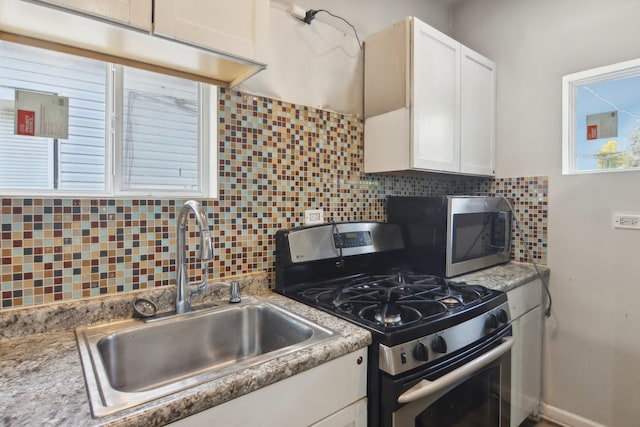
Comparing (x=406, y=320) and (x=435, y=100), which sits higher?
(x=435, y=100)

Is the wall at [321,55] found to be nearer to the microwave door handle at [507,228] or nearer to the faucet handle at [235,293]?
the faucet handle at [235,293]

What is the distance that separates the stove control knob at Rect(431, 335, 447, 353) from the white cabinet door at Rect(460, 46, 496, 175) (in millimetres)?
1146

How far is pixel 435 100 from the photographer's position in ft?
5.75

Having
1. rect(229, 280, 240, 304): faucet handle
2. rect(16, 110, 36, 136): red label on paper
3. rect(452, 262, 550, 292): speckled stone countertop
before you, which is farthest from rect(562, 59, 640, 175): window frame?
rect(16, 110, 36, 136): red label on paper

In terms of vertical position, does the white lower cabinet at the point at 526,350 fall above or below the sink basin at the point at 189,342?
below

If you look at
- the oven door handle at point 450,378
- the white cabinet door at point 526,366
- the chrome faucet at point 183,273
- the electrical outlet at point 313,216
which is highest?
the electrical outlet at point 313,216

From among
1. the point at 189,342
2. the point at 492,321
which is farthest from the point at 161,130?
the point at 492,321

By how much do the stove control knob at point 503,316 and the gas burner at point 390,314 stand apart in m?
0.42

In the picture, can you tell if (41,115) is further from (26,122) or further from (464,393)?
(464,393)

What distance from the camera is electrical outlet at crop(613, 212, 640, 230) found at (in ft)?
5.49

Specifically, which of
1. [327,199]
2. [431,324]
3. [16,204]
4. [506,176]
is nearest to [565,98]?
[506,176]

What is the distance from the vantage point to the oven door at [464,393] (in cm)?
101

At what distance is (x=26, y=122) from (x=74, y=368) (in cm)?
78

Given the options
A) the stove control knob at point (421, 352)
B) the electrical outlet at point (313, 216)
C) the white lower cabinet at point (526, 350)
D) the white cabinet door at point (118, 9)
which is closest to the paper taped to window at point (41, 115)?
the white cabinet door at point (118, 9)
